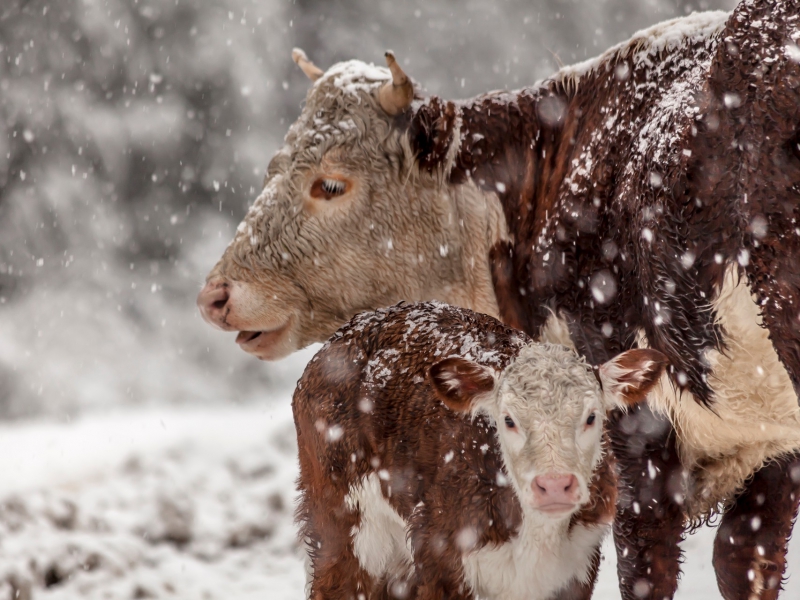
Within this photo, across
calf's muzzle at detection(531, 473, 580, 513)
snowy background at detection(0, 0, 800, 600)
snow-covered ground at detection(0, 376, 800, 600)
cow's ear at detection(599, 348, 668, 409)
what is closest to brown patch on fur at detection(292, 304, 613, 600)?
cow's ear at detection(599, 348, 668, 409)

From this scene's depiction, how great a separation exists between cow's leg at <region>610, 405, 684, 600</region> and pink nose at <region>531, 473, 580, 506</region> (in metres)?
1.00

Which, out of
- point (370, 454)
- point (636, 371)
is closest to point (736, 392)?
point (636, 371)

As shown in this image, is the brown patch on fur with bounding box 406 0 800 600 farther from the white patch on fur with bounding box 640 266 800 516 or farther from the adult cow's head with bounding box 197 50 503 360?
the adult cow's head with bounding box 197 50 503 360

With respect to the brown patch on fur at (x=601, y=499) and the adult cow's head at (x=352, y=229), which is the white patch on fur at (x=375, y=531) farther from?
the adult cow's head at (x=352, y=229)

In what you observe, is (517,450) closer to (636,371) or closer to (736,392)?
(636,371)

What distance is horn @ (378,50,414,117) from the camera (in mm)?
3898

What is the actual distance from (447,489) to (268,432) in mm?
3970

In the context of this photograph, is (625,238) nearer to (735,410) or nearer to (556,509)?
(735,410)

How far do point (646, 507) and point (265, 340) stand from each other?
1.68m

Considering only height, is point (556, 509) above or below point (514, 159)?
below

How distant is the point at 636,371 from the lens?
2.68 m

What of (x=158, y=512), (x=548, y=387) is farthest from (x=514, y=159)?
(x=158, y=512)

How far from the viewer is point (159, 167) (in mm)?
8086

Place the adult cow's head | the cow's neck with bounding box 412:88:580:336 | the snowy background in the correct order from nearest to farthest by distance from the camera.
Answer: the cow's neck with bounding box 412:88:580:336, the adult cow's head, the snowy background
